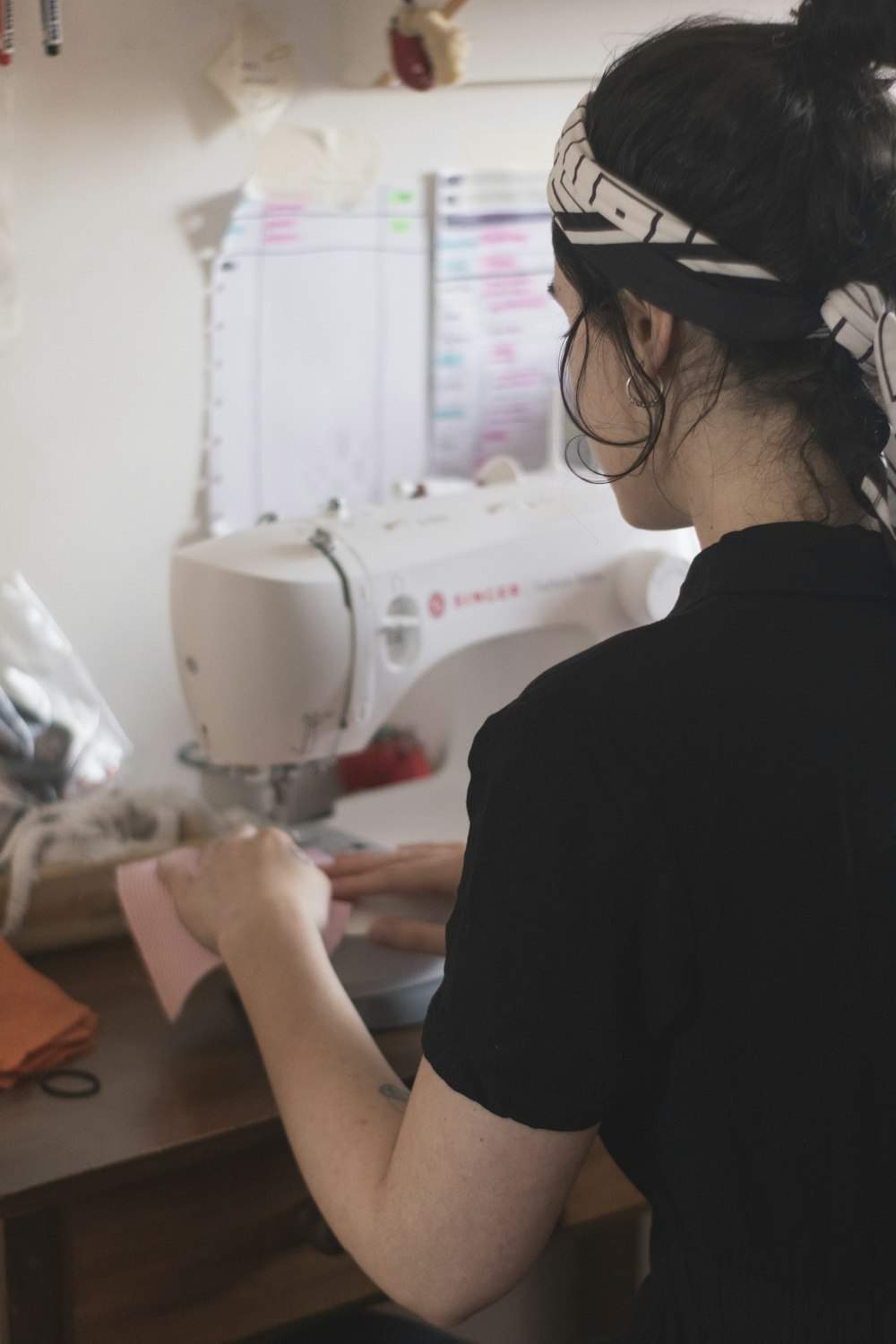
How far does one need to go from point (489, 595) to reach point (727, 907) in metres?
0.67

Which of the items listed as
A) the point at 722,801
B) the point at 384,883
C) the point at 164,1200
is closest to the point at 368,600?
the point at 384,883

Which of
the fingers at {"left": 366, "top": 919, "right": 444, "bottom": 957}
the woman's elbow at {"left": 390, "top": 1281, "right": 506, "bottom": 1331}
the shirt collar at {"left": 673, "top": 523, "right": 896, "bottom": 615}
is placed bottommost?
the fingers at {"left": 366, "top": 919, "right": 444, "bottom": 957}

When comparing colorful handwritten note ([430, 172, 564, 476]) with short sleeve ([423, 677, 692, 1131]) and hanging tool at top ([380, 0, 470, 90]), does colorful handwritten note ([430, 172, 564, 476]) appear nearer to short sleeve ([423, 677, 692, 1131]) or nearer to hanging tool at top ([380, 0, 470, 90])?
hanging tool at top ([380, 0, 470, 90])

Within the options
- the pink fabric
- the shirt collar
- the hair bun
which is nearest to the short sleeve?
the shirt collar

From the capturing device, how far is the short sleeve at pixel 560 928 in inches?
22.2

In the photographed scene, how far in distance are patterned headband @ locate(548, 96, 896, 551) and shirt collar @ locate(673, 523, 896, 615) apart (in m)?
0.01

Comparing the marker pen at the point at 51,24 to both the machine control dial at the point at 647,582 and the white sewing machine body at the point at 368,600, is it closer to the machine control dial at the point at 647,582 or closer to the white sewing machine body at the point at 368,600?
the white sewing machine body at the point at 368,600

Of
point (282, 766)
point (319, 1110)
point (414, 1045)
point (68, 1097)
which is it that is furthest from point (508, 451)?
point (319, 1110)

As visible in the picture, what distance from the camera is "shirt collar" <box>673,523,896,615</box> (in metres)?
0.60

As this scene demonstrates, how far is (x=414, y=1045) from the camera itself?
40.8 inches

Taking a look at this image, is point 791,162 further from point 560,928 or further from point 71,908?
point 71,908

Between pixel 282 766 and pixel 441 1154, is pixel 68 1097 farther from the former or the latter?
pixel 441 1154

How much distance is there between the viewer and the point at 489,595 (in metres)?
1.22

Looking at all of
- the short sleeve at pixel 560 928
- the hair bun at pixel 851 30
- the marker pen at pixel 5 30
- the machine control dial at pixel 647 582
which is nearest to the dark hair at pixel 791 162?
the hair bun at pixel 851 30
